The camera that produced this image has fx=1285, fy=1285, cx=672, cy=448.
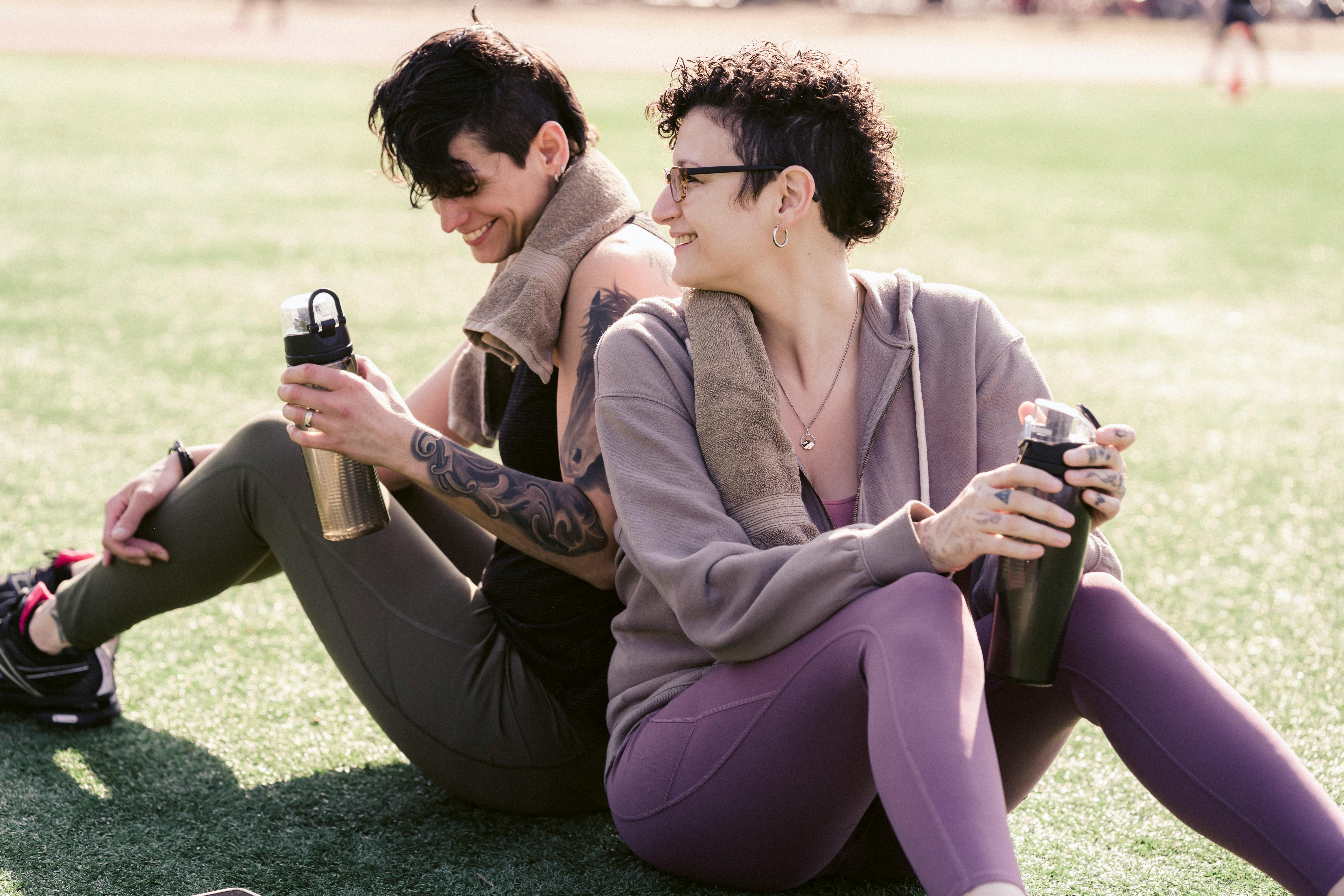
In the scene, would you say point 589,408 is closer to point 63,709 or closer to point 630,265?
point 630,265

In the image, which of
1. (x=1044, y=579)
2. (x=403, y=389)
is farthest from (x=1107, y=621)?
(x=403, y=389)

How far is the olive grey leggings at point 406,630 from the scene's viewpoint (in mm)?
2373

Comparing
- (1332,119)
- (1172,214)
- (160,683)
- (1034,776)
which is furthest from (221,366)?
(1332,119)

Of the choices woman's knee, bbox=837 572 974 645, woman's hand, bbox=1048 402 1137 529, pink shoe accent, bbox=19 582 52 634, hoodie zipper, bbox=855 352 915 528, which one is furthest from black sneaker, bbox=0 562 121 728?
woman's hand, bbox=1048 402 1137 529

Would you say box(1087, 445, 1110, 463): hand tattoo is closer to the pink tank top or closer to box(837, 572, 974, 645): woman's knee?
box(837, 572, 974, 645): woman's knee

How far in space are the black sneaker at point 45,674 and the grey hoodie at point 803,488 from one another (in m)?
1.30

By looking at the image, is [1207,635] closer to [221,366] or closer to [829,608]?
[829,608]

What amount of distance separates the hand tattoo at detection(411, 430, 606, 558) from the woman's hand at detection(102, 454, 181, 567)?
2.18 ft

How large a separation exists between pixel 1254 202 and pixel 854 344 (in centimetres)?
1036

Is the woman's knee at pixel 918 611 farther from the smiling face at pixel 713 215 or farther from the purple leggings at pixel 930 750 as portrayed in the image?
the smiling face at pixel 713 215

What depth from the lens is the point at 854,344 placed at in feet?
7.45

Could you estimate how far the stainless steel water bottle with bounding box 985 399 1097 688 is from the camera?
171 cm

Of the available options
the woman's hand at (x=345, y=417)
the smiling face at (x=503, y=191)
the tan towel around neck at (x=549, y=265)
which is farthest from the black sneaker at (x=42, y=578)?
the smiling face at (x=503, y=191)

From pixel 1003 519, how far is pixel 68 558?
2.16 metres
